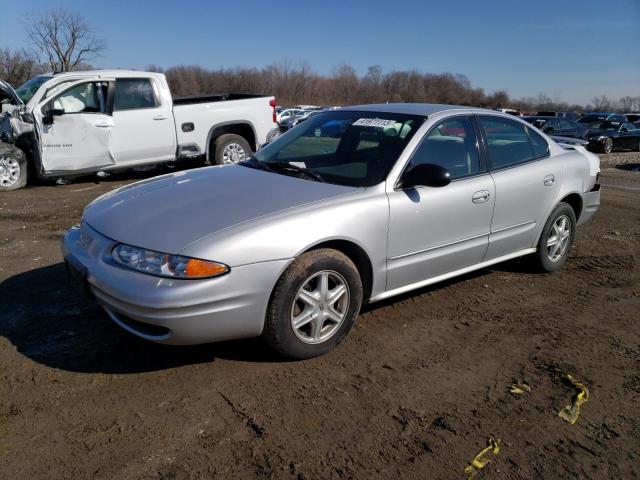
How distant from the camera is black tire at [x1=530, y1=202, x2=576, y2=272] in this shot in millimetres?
4977

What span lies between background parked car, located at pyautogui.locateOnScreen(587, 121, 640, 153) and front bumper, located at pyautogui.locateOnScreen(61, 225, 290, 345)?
19964 mm

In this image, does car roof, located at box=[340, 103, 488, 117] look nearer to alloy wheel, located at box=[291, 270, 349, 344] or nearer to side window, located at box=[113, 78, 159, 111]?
alloy wheel, located at box=[291, 270, 349, 344]

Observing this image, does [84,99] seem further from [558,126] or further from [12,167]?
[558,126]

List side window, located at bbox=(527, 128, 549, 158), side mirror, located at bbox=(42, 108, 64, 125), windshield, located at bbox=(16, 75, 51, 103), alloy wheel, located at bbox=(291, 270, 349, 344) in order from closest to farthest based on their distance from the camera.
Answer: alloy wheel, located at bbox=(291, 270, 349, 344), side window, located at bbox=(527, 128, 549, 158), side mirror, located at bbox=(42, 108, 64, 125), windshield, located at bbox=(16, 75, 51, 103)

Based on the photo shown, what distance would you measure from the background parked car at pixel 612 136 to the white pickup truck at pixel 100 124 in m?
15.3

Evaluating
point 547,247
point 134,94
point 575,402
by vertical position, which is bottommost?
point 575,402

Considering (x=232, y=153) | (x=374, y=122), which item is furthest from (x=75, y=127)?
(x=374, y=122)

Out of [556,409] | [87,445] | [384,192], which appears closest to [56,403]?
[87,445]

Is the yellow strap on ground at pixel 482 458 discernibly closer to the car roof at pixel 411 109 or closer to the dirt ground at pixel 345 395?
the dirt ground at pixel 345 395

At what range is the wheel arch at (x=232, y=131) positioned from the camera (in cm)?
1002

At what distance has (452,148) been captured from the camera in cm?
422

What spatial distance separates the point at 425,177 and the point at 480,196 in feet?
2.48

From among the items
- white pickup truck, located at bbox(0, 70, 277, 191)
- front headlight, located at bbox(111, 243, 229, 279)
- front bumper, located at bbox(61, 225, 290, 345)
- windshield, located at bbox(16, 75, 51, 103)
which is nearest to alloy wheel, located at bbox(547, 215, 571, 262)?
front bumper, located at bbox(61, 225, 290, 345)

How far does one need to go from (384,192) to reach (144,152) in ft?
22.3
